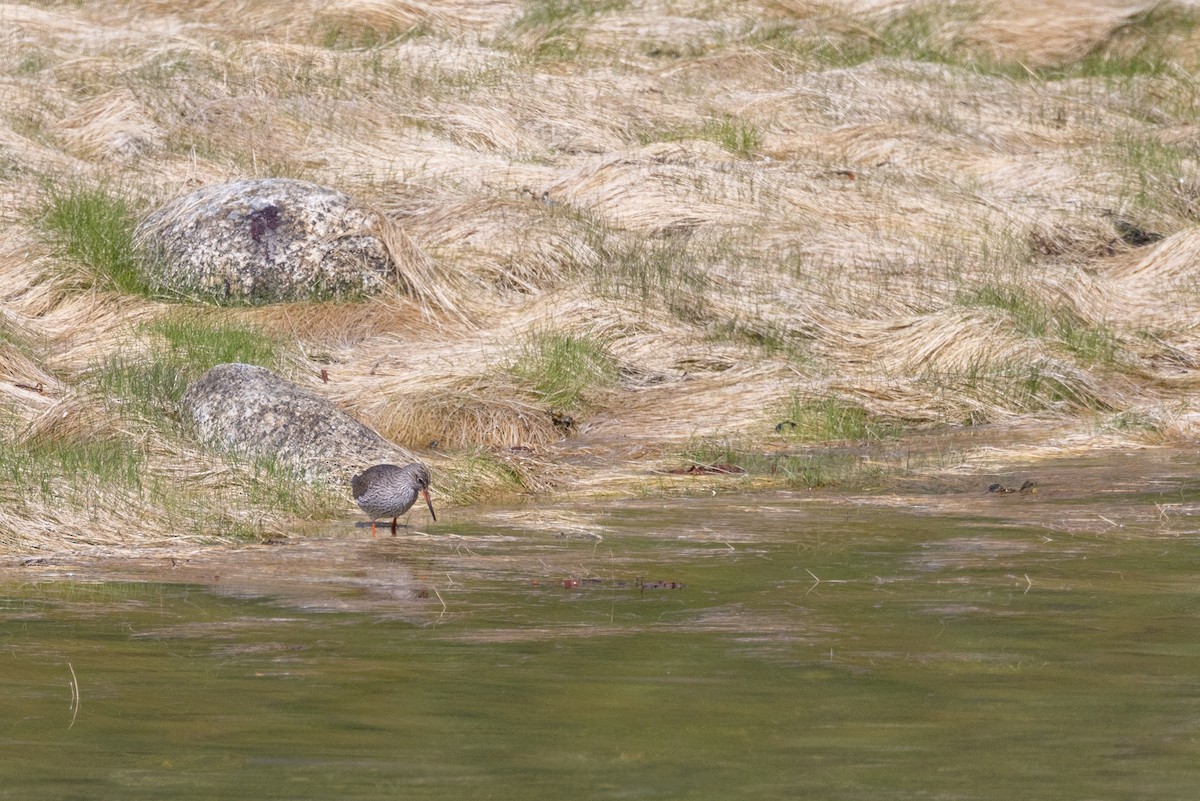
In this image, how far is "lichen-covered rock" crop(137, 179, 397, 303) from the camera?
512 inches

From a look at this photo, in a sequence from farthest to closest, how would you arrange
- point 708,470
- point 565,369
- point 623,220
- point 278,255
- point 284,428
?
point 623,220 < point 278,255 < point 565,369 < point 708,470 < point 284,428

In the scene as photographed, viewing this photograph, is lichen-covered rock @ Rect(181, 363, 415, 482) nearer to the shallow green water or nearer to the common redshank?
the common redshank

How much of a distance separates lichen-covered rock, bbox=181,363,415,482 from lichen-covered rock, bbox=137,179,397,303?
3.22 m

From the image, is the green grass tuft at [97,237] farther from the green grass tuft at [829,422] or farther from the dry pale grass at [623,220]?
the green grass tuft at [829,422]

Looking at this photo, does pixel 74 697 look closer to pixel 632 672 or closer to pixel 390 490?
pixel 632 672

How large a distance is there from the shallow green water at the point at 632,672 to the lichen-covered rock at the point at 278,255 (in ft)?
17.5

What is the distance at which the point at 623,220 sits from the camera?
14852 millimetres

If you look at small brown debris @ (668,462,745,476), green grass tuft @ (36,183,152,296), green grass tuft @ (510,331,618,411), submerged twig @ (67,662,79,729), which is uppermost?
green grass tuft @ (36,183,152,296)

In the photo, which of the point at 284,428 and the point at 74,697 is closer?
the point at 74,697

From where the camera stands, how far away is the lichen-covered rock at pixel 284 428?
9.21m

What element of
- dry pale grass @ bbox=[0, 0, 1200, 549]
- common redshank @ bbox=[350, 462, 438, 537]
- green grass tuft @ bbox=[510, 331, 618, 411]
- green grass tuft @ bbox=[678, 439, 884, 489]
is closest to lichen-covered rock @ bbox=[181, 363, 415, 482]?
dry pale grass @ bbox=[0, 0, 1200, 549]

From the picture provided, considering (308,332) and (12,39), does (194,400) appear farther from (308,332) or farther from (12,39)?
(12,39)

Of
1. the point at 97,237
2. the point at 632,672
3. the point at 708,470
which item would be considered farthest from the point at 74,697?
the point at 97,237

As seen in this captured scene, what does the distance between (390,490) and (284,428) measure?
155 cm
